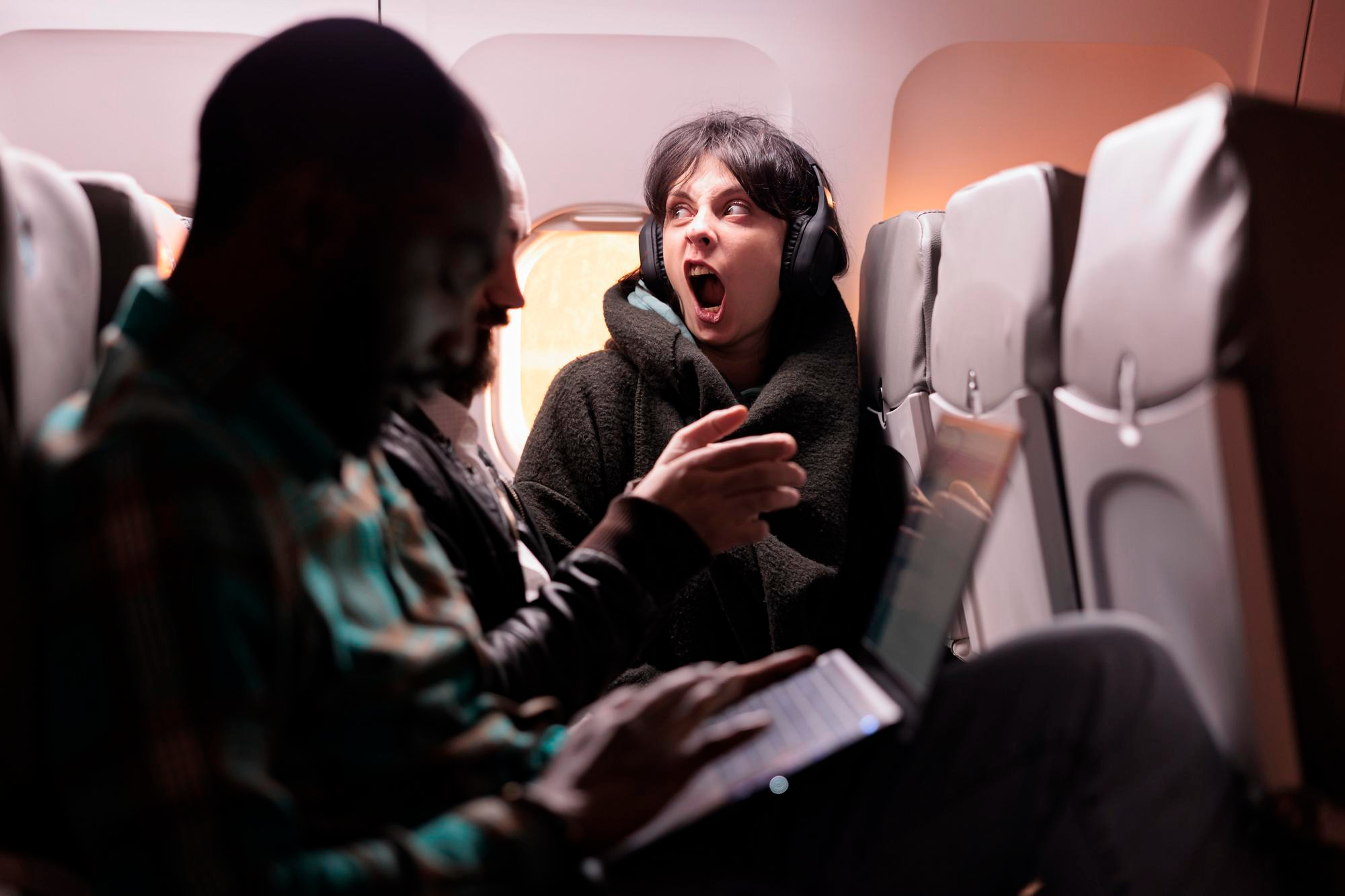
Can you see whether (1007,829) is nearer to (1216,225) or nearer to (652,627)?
(652,627)

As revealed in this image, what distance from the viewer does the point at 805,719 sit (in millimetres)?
914

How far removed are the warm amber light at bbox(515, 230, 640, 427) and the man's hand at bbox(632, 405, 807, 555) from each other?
1.27m

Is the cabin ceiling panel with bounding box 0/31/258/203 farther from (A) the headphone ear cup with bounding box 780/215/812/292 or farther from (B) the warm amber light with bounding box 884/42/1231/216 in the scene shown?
(B) the warm amber light with bounding box 884/42/1231/216

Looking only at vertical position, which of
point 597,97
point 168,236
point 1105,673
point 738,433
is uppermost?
point 597,97

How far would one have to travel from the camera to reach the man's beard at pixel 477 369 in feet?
4.33

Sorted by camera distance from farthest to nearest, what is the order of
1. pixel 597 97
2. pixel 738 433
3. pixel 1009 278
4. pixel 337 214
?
pixel 597 97, pixel 738 433, pixel 1009 278, pixel 337 214

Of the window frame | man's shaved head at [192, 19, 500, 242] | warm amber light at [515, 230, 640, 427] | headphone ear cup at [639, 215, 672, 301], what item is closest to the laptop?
man's shaved head at [192, 19, 500, 242]

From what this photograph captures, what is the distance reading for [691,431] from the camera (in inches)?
50.1

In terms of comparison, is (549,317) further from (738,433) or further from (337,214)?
(337,214)

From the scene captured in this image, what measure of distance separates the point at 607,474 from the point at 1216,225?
1.20 m

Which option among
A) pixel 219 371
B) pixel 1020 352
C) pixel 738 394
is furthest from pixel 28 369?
pixel 738 394

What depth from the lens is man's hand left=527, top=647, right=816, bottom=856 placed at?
718mm

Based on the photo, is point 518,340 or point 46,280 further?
point 518,340

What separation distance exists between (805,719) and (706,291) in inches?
48.2
